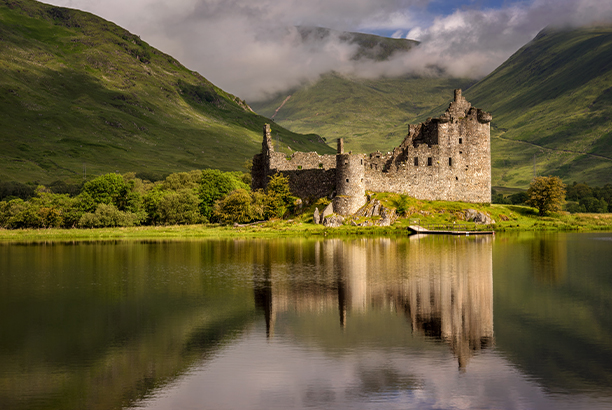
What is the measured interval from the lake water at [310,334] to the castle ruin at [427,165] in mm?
33744

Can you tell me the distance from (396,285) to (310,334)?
1213 centimetres

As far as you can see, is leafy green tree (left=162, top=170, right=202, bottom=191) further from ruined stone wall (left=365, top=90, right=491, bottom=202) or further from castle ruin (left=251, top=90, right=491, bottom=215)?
ruined stone wall (left=365, top=90, right=491, bottom=202)

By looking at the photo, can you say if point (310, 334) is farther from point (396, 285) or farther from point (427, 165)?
point (427, 165)

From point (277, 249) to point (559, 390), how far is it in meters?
40.0

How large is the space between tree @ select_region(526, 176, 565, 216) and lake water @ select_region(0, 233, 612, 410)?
38.2m

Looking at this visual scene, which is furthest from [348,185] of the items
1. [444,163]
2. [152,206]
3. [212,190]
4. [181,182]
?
[181,182]

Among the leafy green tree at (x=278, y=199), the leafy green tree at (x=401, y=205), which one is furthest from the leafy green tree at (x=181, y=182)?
the leafy green tree at (x=401, y=205)

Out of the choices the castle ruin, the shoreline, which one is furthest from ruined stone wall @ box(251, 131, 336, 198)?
the shoreline

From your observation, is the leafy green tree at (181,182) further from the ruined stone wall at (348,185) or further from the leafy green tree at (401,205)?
the leafy green tree at (401,205)

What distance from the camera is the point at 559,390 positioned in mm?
16906

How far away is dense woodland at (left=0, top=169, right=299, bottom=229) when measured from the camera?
3137 inches

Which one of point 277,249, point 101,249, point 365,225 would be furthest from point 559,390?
point 365,225

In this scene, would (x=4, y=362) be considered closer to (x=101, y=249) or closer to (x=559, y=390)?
(x=559, y=390)

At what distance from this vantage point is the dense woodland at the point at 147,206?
79.7 metres
